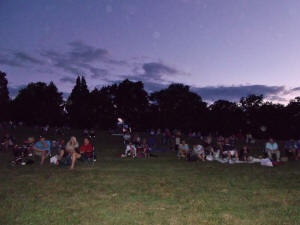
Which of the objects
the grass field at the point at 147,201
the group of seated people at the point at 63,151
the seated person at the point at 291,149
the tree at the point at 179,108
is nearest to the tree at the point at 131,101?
the tree at the point at 179,108

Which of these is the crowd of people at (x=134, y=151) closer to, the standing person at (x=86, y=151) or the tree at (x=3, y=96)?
the standing person at (x=86, y=151)

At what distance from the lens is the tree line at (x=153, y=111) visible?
257 ft

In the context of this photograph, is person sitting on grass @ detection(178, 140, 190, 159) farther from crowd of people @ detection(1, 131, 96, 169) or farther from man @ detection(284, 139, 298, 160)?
man @ detection(284, 139, 298, 160)

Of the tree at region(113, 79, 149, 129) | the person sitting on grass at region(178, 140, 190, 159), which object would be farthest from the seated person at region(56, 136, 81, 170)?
the tree at region(113, 79, 149, 129)

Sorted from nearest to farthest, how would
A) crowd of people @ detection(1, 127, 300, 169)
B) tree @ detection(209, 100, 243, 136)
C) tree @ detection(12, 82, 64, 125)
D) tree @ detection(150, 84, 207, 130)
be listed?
crowd of people @ detection(1, 127, 300, 169), tree @ detection(150, 84, 207, 130), tree @ detection(209, 100, 243, 136), tree @ detection(12, 82, 64, 125)

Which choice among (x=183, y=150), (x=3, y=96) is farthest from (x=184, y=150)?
(x=3, y=96)

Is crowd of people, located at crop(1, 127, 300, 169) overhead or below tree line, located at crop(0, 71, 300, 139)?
below

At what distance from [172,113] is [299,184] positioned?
69.9 metres

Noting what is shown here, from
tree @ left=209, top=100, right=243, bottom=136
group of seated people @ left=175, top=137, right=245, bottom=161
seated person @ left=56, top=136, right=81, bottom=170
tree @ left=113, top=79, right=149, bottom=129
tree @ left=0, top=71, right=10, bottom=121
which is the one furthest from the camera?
tree @ left=113, top=79, right=149, bottom=129

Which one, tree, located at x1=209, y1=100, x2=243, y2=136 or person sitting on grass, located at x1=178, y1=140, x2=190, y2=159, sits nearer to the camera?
person sitting on grass, located at x1=178, y1=140, x2=190, y2=159

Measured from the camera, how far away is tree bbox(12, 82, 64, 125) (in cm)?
8004

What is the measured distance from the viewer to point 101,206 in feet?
21.6

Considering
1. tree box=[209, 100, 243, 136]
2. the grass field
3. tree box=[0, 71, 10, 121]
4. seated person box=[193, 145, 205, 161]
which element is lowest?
the grass field

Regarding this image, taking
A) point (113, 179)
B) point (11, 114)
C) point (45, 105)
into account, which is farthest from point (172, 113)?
point (113, 179)
